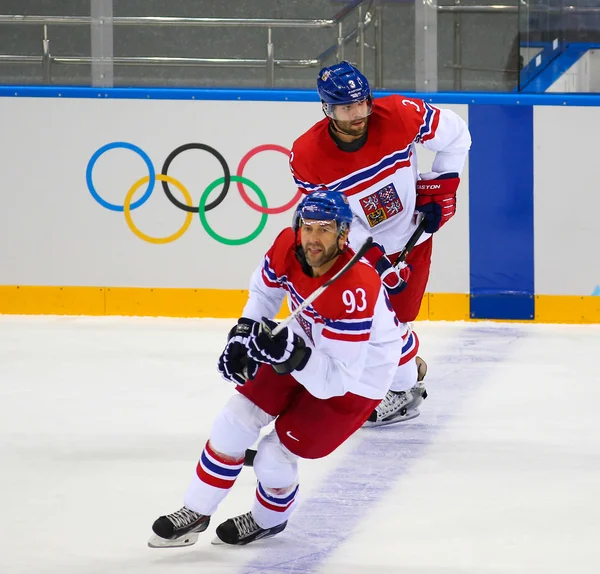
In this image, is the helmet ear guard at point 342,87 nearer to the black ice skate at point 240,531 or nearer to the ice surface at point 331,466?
the ice surface at point 331,466

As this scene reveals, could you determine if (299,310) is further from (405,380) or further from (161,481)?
(405,380)

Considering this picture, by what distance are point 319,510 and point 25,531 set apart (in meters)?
0.75

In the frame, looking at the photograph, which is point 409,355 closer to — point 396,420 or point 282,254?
point 396,420

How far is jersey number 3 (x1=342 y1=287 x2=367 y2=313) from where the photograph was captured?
2.60 meters

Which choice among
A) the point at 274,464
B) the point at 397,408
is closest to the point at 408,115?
the point at 397,408

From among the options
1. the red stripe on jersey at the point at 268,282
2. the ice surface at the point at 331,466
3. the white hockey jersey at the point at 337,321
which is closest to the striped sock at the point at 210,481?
the ice surface at the point at 331,466

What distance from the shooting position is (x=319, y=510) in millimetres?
3033

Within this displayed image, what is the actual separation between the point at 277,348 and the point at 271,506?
44 cm

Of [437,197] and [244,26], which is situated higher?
[244,26]

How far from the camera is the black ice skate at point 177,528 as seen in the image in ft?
8.82

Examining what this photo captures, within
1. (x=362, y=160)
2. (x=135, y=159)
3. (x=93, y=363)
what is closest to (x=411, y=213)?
(x=362, y=160)

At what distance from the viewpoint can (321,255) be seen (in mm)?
2639

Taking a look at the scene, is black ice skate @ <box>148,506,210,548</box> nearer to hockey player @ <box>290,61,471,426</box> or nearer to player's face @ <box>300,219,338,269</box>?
player's face @ <box>300,219,338,269</box>

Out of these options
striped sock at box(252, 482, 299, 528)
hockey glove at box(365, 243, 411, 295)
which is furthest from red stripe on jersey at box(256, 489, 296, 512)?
hockey glove at box(365, 243, 411, 295)
